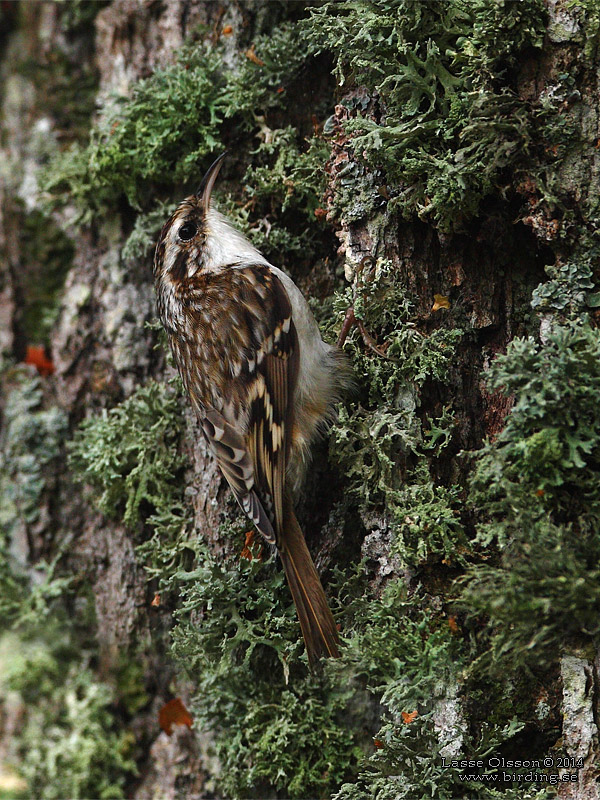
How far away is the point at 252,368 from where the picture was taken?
2307 millimetres

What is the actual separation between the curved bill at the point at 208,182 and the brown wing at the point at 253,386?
0.22 meters

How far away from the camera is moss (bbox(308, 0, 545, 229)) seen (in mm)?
1777

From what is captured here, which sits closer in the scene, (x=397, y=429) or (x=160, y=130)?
(x=397, y=429)

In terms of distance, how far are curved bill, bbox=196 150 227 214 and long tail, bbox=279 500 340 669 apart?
1.01 metres

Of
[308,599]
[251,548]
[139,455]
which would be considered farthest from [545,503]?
[139,455]

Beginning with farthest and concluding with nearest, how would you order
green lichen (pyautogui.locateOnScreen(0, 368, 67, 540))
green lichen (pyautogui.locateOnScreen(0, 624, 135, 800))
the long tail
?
green lichen (pyautogui.locateOnScreen(0, 368, 67, 540)) → green lichen (pyautogui.locateOnScreen(0, 624, 135, 800)) → the long tail

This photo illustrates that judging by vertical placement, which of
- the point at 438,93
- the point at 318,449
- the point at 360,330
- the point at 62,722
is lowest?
the point at 62,722

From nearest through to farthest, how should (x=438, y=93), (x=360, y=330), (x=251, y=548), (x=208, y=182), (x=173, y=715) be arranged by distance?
(x=438, y=93), (x=360, y=330), (x=251, y=548), (x=208, y=182), (x=173, y=715)

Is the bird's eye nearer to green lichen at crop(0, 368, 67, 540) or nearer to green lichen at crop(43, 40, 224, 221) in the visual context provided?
green lichen at crop(43, 40, 224, 221)

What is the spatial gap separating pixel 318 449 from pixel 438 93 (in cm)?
98

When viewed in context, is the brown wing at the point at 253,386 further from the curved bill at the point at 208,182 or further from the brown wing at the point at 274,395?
the curved bill at the point at 208,182

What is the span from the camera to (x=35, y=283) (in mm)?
2979

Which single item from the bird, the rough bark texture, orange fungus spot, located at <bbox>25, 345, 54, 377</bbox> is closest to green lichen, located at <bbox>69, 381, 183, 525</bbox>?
the rough bark texture

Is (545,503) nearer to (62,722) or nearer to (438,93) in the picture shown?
(438,93)
